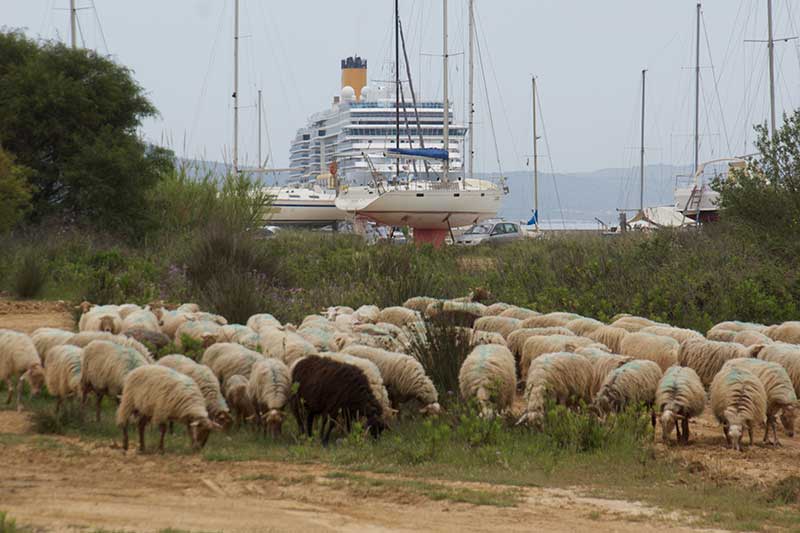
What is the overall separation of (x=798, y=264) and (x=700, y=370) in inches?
345

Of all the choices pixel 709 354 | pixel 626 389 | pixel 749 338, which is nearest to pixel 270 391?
pixel 626 389

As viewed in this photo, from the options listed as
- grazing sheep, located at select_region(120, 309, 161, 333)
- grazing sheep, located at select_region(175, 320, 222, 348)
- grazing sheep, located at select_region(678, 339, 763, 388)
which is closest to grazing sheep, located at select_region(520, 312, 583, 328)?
grazing sheep, located at select_region(678, 339, 763, 388)

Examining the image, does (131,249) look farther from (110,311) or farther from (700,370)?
(700,370)

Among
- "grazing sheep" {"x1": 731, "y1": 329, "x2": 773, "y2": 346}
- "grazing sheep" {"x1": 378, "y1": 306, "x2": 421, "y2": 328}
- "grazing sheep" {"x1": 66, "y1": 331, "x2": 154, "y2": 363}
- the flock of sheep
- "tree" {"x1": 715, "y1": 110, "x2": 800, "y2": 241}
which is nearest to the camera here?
the flock of sheep

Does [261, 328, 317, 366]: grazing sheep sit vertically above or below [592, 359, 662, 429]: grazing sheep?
above

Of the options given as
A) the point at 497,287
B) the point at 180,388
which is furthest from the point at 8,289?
the point at 180,388

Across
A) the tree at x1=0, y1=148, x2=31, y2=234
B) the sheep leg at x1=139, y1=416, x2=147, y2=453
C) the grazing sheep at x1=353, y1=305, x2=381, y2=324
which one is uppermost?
the tree at x1=0, y1=148, x2=31, y2=234

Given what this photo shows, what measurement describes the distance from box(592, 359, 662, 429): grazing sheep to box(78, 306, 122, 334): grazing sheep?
543 cm

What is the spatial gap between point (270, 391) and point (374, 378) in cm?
91

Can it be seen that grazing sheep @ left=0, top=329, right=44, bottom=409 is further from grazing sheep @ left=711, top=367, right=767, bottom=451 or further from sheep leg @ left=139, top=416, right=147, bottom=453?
grazing sheep @ left=711, top=367, right=767, bottom=451

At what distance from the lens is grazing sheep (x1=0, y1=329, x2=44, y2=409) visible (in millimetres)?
10867

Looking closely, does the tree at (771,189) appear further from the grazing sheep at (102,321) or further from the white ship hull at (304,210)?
the white ship hull at (304,210)

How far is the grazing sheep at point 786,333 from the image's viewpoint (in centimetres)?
1389

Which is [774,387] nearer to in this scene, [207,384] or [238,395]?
[238,395]
